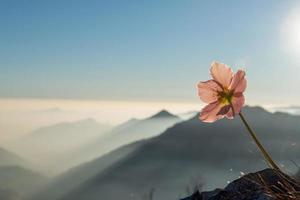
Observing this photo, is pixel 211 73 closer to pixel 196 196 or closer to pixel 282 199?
pixel 282 199

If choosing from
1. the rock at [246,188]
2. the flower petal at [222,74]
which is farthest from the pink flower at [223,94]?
the rock at [246,188]

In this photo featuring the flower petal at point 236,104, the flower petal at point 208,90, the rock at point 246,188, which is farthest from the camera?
the rock at point 246,188

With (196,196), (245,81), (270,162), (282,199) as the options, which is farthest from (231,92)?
(196,196)

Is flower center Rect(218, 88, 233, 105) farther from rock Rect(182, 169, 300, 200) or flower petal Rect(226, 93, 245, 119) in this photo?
rock Rect(182, 169, 300, 200)

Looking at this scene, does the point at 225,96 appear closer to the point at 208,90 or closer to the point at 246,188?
the point at 208,90

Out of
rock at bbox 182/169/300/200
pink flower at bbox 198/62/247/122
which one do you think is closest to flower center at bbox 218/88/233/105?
pink flower at bbox 198/62/247/122

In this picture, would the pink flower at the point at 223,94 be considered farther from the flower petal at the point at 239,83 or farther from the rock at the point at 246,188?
the rock at the point at 246,188
